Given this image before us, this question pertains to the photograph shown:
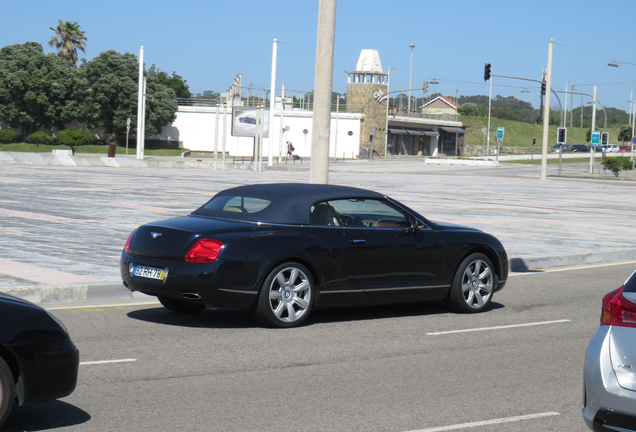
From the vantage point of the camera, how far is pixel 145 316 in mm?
8359

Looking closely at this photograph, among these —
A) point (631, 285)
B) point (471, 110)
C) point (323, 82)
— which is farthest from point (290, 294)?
point (471, 110)

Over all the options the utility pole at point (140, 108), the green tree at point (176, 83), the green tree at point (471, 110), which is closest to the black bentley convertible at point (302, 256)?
the utility pole at point (140, 108)

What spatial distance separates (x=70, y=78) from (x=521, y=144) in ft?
275

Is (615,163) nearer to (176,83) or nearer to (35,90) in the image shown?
(35,90)

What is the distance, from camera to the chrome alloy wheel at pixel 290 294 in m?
7.77

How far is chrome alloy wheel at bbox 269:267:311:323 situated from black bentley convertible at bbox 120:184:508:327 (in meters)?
0.01

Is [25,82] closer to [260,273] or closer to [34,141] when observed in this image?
[34,141]

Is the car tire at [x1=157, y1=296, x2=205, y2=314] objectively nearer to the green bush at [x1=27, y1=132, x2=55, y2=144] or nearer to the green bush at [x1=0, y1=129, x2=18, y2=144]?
the green bush at [x1=27, y1=132, x2=55, y2=144]

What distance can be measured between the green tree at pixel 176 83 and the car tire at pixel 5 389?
11145cm

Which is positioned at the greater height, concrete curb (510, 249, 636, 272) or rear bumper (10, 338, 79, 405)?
rear bumper (10, 338, 79, 405)

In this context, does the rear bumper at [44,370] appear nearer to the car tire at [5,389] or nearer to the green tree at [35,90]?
the car tire at [5,389]

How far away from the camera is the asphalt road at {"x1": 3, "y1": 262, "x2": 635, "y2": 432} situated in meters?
4.96

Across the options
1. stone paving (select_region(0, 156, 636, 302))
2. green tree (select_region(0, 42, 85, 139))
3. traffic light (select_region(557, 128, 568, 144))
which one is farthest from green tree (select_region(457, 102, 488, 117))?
stone paving (select_region(0, 156, 636, 302))

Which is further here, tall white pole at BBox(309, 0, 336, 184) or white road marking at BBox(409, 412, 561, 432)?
tall white pole at BBox(309, 0, 336, 184)
